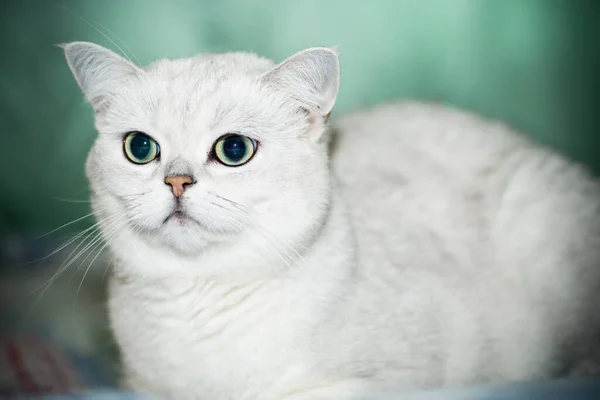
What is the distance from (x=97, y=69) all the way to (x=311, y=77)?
57cm

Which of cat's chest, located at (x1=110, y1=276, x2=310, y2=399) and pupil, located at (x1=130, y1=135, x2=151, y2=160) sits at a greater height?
pupil, located at (x1=130, y1=135, x2=151, y2=160)

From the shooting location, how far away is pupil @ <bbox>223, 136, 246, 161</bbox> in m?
1.68

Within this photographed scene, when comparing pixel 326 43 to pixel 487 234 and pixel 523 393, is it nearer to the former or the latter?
pixel 487 234

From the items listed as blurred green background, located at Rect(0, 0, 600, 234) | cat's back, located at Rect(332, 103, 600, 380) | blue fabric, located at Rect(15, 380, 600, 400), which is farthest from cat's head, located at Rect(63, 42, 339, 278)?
blurred green background, located at Rect(0, 0, 600, 234)

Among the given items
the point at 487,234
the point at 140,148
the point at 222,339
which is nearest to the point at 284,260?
the point at 222,339

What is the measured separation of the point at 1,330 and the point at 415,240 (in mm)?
1381

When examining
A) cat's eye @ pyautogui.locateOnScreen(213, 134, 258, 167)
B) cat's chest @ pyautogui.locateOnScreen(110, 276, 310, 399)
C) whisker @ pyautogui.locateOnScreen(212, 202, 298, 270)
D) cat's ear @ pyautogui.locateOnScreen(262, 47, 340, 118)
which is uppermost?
cat's ear @ pyautogui.locateOnScreen(262, 47, 340, 118)

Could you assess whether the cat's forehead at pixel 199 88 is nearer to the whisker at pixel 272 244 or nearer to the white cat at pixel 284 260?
the white cat at pixel 284 260

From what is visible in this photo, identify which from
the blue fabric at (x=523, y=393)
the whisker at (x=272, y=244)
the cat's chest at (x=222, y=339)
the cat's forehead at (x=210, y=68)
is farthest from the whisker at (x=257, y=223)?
the blue fabric at (x=523, y=393)

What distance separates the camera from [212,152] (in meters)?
1.67

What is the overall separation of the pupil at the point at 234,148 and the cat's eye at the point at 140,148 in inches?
6.9

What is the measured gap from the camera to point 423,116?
247 cm

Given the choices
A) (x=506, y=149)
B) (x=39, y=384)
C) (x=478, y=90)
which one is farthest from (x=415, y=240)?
(x=39, y=384)

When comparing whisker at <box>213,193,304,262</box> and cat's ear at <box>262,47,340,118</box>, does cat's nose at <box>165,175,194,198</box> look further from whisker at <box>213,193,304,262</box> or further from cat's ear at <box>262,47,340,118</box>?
cat's ear at <box>262,47,340,118</box>
